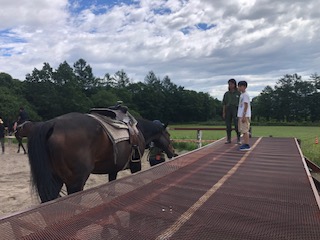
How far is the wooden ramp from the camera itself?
84.8 inches

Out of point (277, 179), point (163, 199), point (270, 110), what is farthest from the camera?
point (270, 110)

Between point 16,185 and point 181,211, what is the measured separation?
7.27m

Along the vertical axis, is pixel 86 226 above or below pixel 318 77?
below

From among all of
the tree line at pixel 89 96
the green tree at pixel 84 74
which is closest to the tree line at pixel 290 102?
the tree line at pixel 89 96

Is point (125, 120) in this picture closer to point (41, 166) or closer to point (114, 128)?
→ point (114, 128)

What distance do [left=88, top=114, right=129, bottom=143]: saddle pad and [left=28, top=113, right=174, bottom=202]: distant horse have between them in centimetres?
7

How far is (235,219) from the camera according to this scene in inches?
98.5

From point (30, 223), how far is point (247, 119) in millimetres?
5711

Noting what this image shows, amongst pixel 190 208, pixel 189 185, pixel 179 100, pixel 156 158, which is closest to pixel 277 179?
pixel 189 185

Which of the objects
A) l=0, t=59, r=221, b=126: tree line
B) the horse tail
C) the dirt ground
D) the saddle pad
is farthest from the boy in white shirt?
l=0, t=59, r=221, b=126: tree line

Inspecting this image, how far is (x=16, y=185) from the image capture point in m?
8.56

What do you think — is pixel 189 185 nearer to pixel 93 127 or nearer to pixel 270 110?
pixel 93 127

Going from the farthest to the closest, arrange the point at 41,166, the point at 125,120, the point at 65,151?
the point at 125,120 < the point at 65,151 < the point at 41,166

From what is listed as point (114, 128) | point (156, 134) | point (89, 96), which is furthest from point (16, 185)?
point (89, 96)
